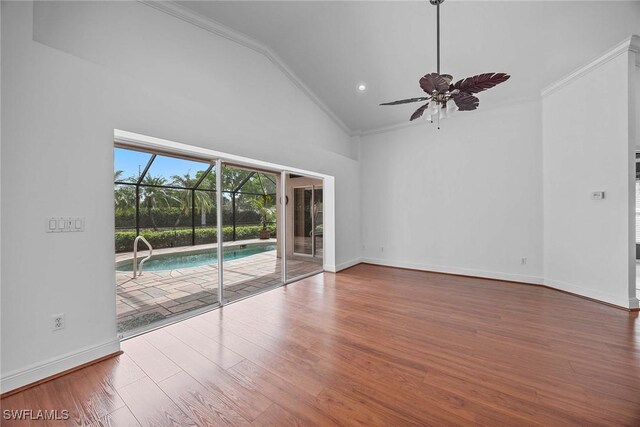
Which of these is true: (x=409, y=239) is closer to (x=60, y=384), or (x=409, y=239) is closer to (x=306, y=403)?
(x=306, y=403)

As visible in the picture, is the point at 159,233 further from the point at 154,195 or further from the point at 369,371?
the point at 369,371

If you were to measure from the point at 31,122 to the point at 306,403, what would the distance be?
2946 millimetres

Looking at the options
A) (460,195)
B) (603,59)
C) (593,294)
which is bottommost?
(593,294)

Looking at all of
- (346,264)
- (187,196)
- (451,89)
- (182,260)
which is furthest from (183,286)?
(451,89)

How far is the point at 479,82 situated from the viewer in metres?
2.16

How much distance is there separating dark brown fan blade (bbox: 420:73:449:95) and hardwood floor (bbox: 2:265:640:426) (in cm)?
247

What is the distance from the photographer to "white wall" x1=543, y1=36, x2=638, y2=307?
3.26 metres

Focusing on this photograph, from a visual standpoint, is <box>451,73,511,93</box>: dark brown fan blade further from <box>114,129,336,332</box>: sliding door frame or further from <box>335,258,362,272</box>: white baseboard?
<box>335,258,362,272</box>: white baseboard

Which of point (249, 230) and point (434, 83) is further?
point (249, 230)

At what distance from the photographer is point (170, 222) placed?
335 centimetres

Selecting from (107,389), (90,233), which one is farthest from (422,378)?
(90,233)

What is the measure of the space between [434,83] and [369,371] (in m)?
2.58

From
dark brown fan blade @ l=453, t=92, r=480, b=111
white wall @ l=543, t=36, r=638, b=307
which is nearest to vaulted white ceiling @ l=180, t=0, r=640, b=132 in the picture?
white wall @ l=543, t=36, r=638, b=307

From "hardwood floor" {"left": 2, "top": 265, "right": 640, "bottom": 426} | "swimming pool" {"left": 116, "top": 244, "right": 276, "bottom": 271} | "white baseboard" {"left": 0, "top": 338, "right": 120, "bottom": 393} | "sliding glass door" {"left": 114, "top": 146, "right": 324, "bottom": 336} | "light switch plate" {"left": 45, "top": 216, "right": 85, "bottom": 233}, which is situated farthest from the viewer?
"swimming pool" {"left": 116, "top": 244, "right": 276, "bottom": 271}
